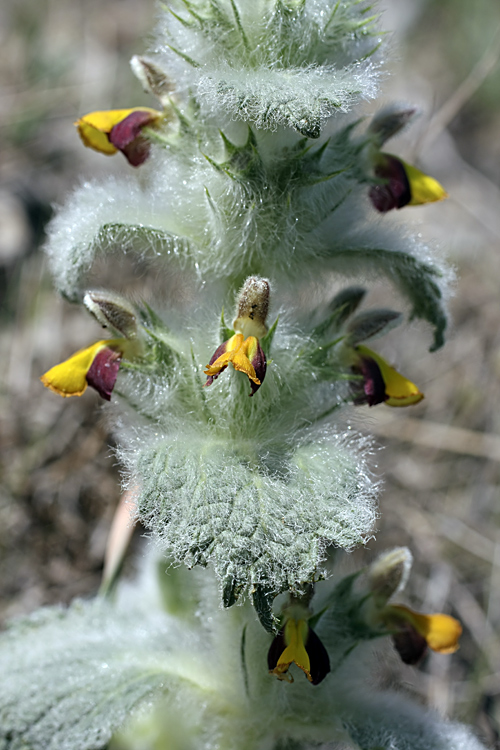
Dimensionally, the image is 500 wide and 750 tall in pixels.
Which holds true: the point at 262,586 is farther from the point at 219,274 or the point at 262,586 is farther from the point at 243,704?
the point at 219,274

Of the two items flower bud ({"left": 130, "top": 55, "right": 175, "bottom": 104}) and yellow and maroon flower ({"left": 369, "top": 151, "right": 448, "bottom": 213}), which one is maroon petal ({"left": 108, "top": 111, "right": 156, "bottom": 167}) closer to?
flower bud ({"left": 130, "top": 55, "right": 175, "bottom": 104})

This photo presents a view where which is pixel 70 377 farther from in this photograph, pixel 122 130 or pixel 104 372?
pixel 122 130

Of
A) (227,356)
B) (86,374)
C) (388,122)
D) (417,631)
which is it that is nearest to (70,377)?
(86,374)

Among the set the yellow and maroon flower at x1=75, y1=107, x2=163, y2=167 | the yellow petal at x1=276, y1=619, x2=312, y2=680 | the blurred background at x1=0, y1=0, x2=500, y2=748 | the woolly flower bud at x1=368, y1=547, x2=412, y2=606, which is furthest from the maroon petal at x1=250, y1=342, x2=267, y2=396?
the woolly flower bud at x1=368, y1=547, x2=412, y2=606

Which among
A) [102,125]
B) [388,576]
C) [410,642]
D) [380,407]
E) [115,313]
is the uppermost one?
[102,125]

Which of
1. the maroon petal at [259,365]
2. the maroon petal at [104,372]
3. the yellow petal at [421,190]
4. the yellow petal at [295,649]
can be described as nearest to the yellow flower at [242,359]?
the maroon petal at [259,365]
